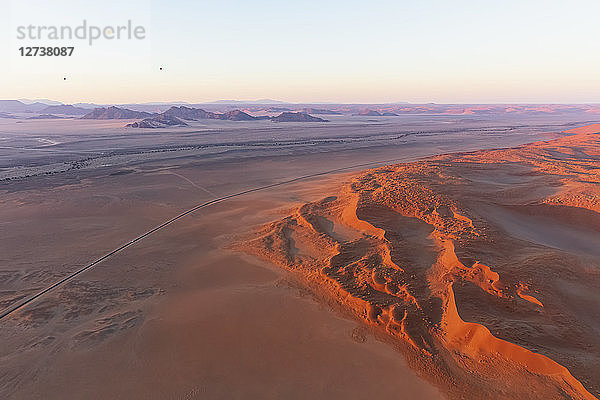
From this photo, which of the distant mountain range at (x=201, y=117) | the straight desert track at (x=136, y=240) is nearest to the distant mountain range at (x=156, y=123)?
the distant mountain range at (x=201, y=117)

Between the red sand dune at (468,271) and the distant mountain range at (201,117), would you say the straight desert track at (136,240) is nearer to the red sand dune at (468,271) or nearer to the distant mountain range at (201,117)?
the red sand dune at (468,271)

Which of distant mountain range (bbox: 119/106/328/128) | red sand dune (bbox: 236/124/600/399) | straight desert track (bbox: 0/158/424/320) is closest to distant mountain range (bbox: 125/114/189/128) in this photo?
distant mountain range (bbox: 119/106/328/128)

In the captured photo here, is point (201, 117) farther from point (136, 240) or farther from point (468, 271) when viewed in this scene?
point (468, 271)

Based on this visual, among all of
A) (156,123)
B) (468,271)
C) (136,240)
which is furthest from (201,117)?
(468,271)

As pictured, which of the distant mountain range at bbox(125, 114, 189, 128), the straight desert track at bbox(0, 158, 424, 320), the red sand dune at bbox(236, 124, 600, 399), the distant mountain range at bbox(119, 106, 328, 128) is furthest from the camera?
the distant mountain range at bbox(119, 106, 328, 128)

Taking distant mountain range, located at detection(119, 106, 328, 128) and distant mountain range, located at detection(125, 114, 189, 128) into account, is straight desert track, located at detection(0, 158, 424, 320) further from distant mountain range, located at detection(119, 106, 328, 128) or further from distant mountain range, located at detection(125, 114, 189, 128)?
distant mountain range, located at detection(119, 106, 328, 128)

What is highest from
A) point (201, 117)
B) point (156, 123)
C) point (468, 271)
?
point (201, 117)

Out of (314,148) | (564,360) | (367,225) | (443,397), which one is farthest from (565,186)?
(314,148)

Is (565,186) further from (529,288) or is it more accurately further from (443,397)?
(443,397)

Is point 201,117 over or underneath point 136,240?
over

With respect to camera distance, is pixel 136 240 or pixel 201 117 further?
pixel 201 117
